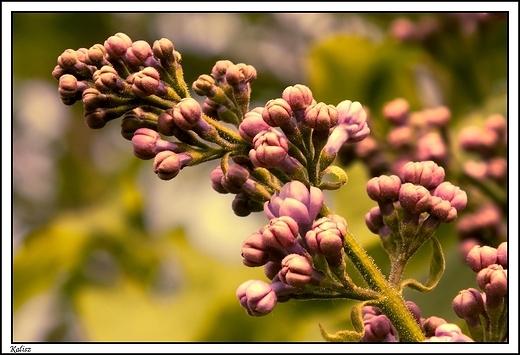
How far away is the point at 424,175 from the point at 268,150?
250 millimetres

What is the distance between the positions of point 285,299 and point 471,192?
37.1 inches

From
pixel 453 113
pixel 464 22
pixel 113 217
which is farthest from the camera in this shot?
pixel 113 217

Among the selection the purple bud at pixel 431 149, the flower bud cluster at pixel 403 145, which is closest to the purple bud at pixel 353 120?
the flower bud cluster at pixel 403 145

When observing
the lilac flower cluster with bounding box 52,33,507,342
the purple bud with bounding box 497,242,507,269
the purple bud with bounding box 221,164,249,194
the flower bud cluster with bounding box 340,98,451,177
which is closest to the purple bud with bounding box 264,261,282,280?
the lilac flower cluster with bounding box 52,33,507,342

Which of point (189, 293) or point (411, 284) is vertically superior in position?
point (411, 284)

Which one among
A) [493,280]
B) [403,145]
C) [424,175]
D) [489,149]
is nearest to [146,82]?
[424,175]

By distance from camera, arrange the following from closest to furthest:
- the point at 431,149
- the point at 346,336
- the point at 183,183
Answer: the point at 346,336 → the point at 431,149 → the point at 183,183

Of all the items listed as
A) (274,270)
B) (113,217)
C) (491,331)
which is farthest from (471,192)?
(113,217)

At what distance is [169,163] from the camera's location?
0.83 meters

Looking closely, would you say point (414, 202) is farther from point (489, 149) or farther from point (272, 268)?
point (489, 149)

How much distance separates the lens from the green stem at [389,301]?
30.3 inches

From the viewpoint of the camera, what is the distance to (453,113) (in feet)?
7.29

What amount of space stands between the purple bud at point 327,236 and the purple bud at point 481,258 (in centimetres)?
23

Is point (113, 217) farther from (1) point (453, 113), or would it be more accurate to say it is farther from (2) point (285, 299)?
(2) point (285, 299)
